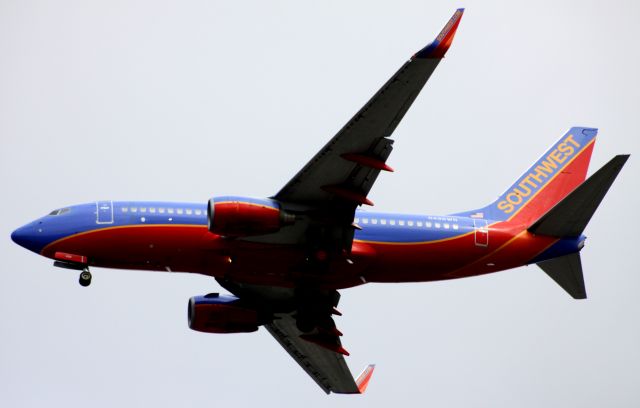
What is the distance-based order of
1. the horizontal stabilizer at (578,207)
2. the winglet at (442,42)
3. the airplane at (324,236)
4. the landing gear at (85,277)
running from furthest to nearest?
the landing gear at (85,277)
the horizontal stabilizer at (578,207)
the airplane at (324,236)
the winglet at (442,42)

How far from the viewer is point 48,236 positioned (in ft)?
195

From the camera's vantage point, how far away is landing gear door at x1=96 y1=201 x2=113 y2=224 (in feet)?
193

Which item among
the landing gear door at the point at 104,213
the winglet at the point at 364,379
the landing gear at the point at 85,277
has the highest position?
the landing gear door at the point at 104,213

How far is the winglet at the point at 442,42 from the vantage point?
48.9 m

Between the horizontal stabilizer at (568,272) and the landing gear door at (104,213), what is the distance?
20.8 m

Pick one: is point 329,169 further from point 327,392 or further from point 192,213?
point 327,392

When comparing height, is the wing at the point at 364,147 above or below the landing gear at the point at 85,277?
above

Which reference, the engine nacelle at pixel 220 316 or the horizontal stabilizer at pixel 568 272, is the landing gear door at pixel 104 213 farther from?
the horizontal stabilizer at pixel 568 272

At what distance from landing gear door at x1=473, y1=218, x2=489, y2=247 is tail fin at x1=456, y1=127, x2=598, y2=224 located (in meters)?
1.54

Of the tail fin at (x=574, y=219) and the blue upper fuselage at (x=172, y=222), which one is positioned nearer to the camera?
the tail fin at (x=574, y=219)

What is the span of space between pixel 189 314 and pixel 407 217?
43.5ft

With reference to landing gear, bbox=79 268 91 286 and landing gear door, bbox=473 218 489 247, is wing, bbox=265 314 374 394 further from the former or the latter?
landing gear, bbox=79 268 91 286

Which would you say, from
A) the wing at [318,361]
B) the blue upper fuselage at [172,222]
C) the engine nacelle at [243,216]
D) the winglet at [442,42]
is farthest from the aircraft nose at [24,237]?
the winglet at [442,42]

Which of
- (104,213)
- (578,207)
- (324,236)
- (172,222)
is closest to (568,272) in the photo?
(578,207)
